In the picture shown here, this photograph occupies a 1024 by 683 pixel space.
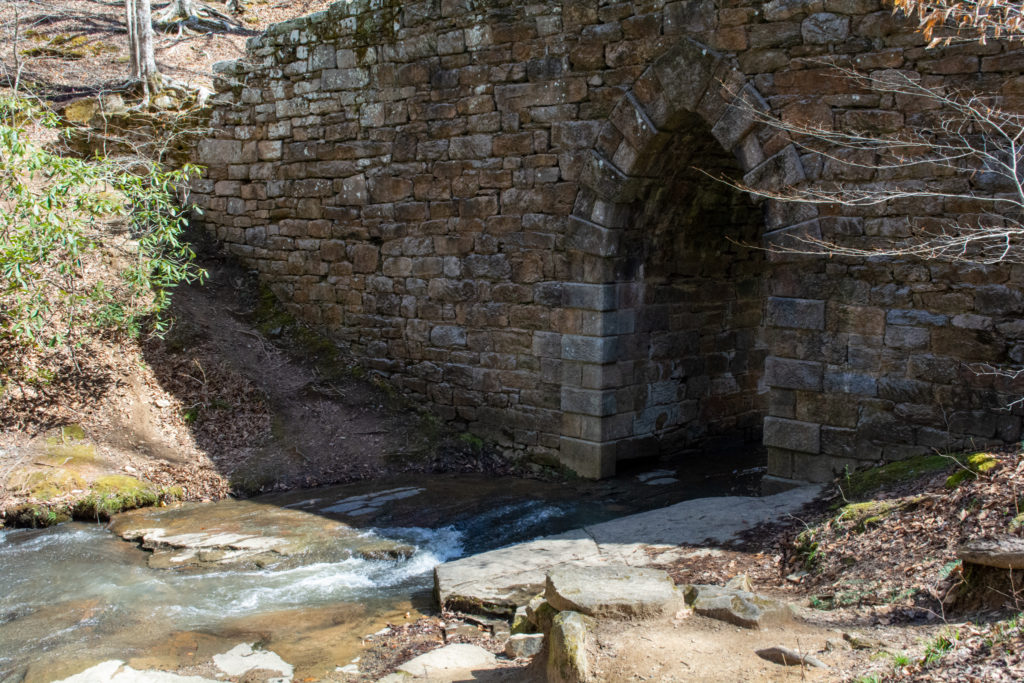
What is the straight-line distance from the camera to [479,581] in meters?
5.73

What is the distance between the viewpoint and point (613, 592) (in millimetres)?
4320

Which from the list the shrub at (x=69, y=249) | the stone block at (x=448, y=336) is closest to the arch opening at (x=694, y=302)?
the stone block at (x=448, y=336)

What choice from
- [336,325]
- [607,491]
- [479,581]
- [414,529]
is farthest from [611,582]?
[336,325]

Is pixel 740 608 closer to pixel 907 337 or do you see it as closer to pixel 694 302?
pixel 907 337

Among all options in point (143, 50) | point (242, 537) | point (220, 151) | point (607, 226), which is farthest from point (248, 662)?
point (143, 50)

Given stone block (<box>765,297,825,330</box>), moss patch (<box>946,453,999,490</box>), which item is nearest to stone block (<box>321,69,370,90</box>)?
stone block (<box>765,297,825,330</box>)

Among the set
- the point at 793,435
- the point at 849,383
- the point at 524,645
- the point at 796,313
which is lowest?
the point at 524,645

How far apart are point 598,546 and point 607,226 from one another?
2.96 metres

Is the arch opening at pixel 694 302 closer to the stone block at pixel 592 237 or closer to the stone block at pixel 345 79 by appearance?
the stone block at pixel 592 237

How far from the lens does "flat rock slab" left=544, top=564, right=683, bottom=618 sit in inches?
Result: 165

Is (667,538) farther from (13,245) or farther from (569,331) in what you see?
(13,245)

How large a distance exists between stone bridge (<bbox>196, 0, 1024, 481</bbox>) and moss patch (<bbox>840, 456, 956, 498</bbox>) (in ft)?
0.58

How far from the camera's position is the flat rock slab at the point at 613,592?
4195 millimetres

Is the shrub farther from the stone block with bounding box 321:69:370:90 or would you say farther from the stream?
the stream
